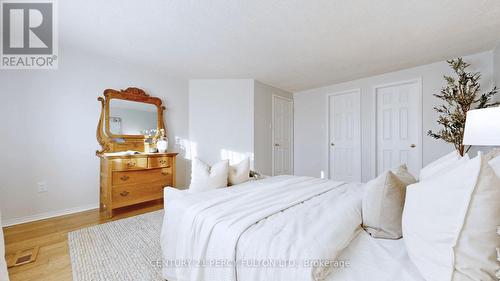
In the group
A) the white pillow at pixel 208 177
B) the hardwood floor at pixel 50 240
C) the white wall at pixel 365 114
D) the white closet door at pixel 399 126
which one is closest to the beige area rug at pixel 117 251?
the hardwood floor at pixel 50 240

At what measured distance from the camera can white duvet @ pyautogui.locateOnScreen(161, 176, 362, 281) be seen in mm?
849

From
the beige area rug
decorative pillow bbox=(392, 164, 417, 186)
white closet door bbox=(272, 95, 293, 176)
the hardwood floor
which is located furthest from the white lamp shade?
white closet door bbox=(272, 95, 293, 176)

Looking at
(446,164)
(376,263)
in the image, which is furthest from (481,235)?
(446,164)

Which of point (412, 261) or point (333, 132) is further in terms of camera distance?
point (333, 132)

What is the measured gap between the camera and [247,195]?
152 centimetres

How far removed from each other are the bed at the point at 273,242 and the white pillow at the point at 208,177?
25cm

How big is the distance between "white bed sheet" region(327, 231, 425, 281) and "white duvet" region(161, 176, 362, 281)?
43mm

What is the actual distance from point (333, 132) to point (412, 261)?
395cm

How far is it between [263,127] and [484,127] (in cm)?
322

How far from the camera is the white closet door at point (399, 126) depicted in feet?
11.4

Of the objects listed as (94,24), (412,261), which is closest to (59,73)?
(94,24)

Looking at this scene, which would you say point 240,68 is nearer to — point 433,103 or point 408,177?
point 408,177

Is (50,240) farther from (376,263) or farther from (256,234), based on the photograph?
(376,263)

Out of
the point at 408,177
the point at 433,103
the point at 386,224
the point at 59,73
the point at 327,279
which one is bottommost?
the point at 327,279
